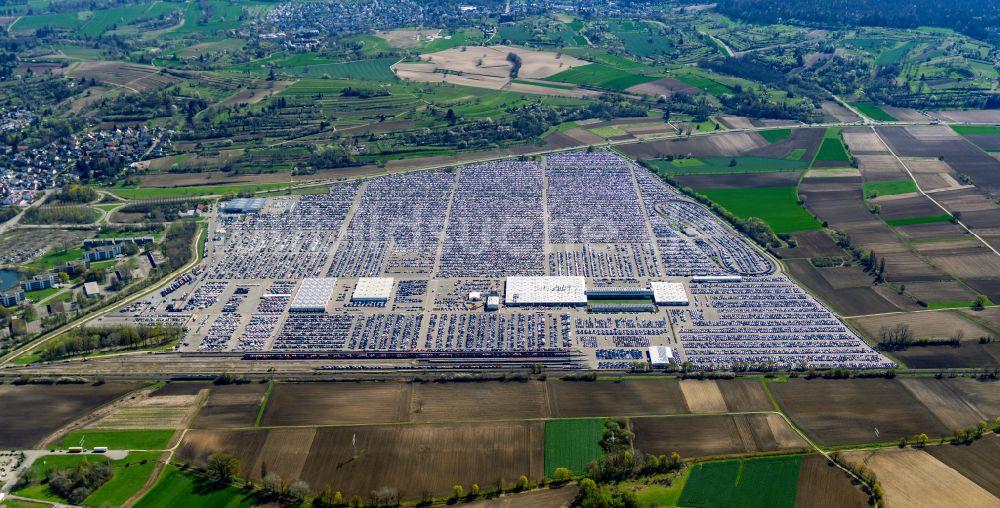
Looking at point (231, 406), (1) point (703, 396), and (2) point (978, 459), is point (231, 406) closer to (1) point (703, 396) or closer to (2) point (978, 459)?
(1) point (703, 396)

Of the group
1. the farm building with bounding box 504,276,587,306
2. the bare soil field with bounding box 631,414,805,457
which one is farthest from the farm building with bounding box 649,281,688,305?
the bare soil field with bounding box 631,414,805,457

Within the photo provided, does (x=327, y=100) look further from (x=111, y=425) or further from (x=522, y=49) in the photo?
(x=111, y=425)

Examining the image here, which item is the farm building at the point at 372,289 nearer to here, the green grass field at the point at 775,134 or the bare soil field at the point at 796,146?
the bare soil field at the point at 796,146

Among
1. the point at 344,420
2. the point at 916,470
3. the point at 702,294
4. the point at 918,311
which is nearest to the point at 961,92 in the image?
the point at 918,311

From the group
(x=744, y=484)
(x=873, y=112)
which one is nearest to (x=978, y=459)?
(x=744, y=484)

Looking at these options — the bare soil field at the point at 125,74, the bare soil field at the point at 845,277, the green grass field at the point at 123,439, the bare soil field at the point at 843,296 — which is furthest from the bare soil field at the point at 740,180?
the bare soil field at the point at 125,74

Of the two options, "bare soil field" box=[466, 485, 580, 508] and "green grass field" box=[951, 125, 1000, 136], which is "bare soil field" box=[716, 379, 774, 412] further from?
"green grass field" box=[951, 125, 1000, 136]

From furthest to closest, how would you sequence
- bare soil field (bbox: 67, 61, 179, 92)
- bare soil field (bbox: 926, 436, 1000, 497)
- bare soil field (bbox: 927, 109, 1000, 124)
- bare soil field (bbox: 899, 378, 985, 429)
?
bare soil field (bbox: 67, 61, 179, 92), bare soil field (bbox: 927, 109, 1000, 124), bare soil field (bbox: 899, 378, 985, 429), bare soil field (bbox: 926, 436, 1000, 497)
